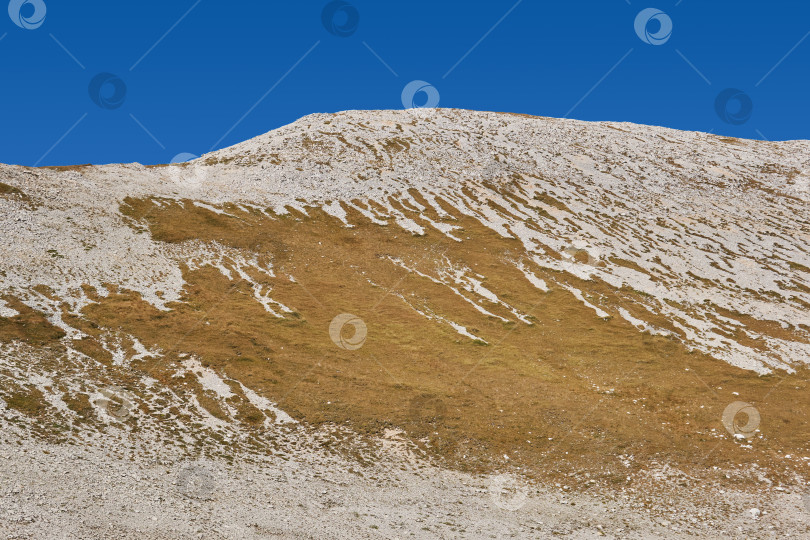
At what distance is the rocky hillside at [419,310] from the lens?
117ft

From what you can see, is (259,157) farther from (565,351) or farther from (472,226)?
(565,351)

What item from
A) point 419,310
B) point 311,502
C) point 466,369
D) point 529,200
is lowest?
point 311,502

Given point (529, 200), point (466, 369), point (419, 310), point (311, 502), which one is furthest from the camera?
point (529, 200)

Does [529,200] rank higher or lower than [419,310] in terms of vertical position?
higher

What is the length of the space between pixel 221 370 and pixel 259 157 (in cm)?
6890

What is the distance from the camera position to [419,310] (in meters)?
57.4

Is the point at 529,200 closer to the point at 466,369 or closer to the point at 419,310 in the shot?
the point at 419,310

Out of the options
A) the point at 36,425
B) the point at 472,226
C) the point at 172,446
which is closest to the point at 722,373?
the point at 472,226

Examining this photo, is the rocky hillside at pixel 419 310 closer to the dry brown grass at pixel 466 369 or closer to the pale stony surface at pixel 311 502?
the dry brown grass at pixel 466 369

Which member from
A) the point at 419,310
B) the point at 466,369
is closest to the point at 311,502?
the point at 466,369

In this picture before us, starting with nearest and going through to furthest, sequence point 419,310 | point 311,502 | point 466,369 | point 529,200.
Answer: point 311,502 < point 466,369 < point 419,310 < point 529,200

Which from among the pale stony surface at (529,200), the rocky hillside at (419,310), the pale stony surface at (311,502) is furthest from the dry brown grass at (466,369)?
the pale stony surface at (529,200)

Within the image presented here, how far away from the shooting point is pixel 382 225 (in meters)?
78.9

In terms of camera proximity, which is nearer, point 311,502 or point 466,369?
point 311,502
